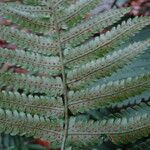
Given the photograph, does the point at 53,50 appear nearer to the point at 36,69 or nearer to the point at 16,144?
the point at 36,69

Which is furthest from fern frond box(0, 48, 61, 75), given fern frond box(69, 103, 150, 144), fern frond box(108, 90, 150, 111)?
fern frond box(108, 90, 150, 111)

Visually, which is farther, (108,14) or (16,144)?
(16,144)

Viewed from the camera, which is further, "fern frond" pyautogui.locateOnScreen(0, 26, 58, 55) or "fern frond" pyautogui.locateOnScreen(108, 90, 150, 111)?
"fern frond" pyautogui.locateOnScreen(108, 90, 150, 111)

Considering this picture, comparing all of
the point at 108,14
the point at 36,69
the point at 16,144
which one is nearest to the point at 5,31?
the point at 36,69

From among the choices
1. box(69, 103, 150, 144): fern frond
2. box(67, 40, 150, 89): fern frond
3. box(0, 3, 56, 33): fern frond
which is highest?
box(0, 3, 56, 33): fern frond

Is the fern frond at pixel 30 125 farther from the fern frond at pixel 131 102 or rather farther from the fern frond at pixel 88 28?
the fern frond at pixel 131 102

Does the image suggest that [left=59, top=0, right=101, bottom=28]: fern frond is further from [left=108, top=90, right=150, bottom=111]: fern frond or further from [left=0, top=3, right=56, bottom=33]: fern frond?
[left=108, top=90, right=150, bottom=111]: fern frond

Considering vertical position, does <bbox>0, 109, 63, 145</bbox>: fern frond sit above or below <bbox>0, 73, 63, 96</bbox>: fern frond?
below
